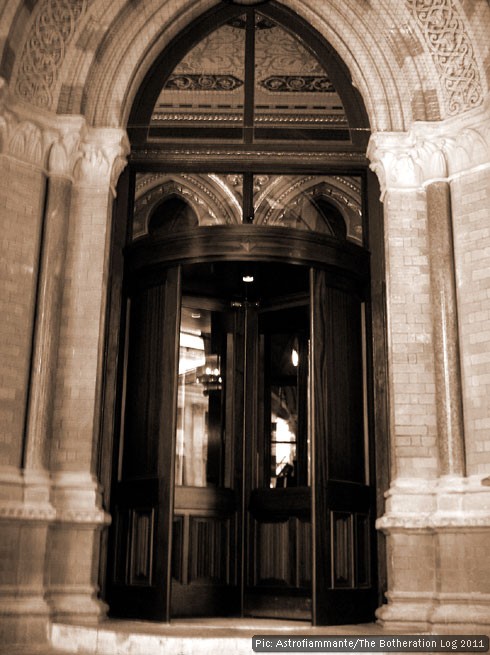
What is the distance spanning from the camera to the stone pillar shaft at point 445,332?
23.8ft

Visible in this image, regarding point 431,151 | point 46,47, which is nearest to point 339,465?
point 431,151

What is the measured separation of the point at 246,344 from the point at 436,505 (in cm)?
245

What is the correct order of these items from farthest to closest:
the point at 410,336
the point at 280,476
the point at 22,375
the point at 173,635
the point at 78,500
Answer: the point at 280,476, the point at 410,336, the point at 22,375, the point at 78,500, the point at 173,635

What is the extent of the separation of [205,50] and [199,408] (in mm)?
3493

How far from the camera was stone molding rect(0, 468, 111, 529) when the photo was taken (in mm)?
6945

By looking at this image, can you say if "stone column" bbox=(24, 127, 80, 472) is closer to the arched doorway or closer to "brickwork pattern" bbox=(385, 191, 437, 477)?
the arched doorway

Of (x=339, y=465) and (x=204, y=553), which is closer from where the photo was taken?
(x=339, y=465)

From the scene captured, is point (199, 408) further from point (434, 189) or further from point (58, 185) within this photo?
point (434, 189)

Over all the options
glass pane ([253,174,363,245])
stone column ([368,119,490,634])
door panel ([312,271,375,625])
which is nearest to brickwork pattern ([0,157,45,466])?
glass pane ([253,174,363,245])

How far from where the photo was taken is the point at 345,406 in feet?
25.4

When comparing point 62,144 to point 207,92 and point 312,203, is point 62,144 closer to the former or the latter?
point 207,92

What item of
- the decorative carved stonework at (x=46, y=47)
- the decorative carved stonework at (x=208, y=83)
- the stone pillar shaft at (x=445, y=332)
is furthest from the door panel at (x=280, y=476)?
the decorative carved stonework at (x=46, y=47)

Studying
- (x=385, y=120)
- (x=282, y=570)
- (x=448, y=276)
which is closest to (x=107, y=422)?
(x=282, y=570)

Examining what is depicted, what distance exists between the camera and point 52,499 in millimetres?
7215
